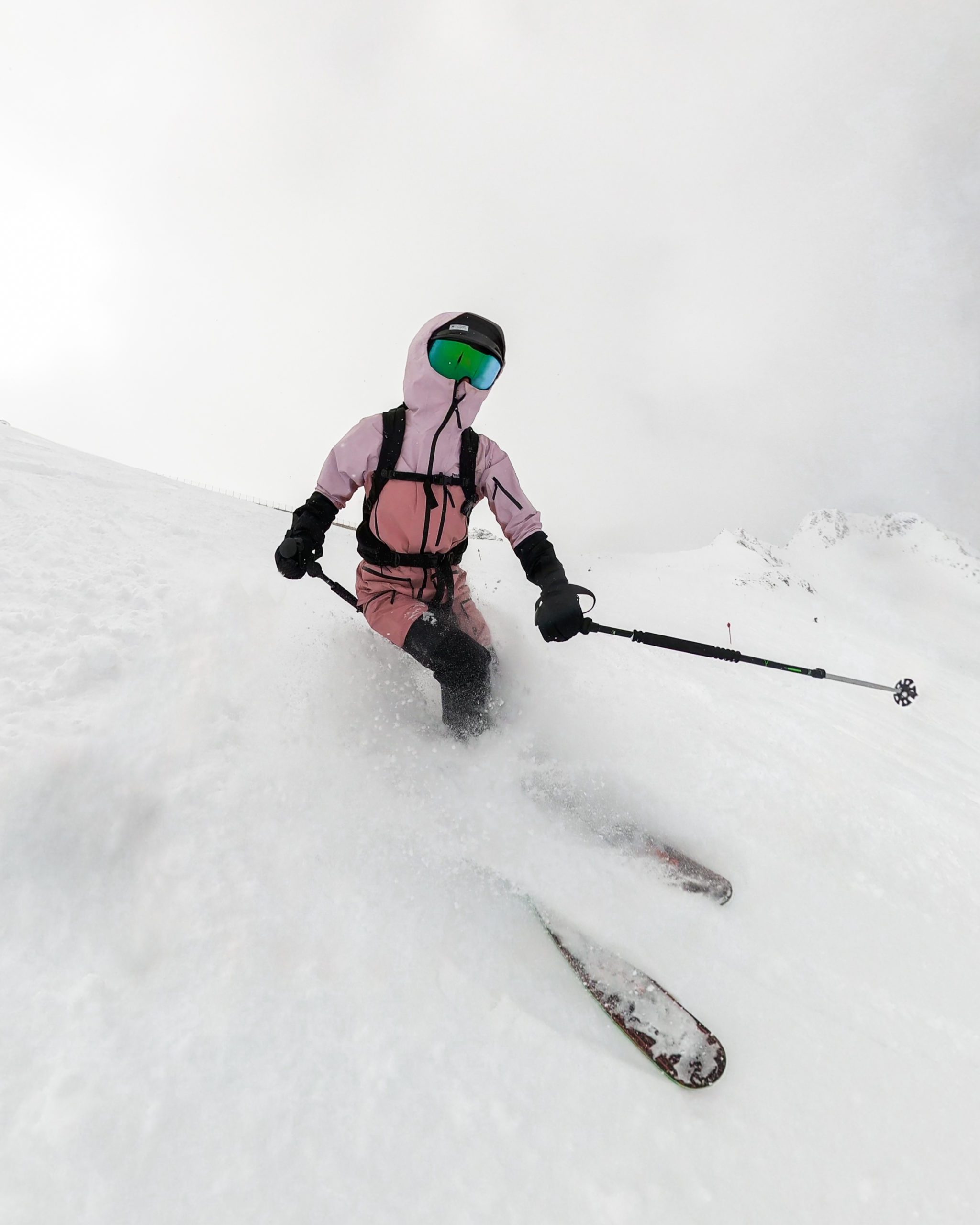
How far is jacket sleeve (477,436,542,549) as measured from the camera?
12.6 ft

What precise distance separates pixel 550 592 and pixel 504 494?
0.85m

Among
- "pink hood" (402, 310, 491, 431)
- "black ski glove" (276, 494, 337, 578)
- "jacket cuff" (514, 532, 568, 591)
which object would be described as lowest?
"black ski glove" (276, 494, 337, 578)

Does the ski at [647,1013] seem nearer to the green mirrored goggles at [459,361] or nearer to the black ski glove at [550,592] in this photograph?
the black ski glove at [550,592]

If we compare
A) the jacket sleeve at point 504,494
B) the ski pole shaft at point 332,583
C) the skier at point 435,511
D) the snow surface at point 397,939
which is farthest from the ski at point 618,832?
the ski pole shaft at point 332,583

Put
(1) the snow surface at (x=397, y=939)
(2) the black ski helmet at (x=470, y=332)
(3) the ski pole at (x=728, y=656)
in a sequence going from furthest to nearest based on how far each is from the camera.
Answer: (2) the black ski helmet at (x=470, y=332) → (3) the ski pole at (x=728, y=656) → (1) the snow surface at (x=397, y=939)

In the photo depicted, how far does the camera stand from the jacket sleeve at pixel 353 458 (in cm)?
366

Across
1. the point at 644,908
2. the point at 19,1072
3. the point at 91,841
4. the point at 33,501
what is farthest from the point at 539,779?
the point at 33,501

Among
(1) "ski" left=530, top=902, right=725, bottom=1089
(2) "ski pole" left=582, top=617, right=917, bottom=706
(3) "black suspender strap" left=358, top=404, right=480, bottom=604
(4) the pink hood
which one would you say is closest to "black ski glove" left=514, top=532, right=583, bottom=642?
(2) "ski pole" left=582, top=617, right=917, bottom=706

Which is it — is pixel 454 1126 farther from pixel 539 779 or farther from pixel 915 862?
pixel 915 862

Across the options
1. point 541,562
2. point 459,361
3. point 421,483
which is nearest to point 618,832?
point 541,562

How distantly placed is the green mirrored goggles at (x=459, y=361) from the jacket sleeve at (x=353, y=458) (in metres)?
0.57

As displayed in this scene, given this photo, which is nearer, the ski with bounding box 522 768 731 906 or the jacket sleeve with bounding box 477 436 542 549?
the ski with bounding box 522 768 731 906

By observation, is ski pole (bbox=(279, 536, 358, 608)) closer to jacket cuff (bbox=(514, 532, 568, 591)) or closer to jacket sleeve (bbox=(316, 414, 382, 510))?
jacket sleeve (bbox=(316, 414, 382, 510))

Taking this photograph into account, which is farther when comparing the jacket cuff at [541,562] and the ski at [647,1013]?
the jacket cuff at [541,562]
